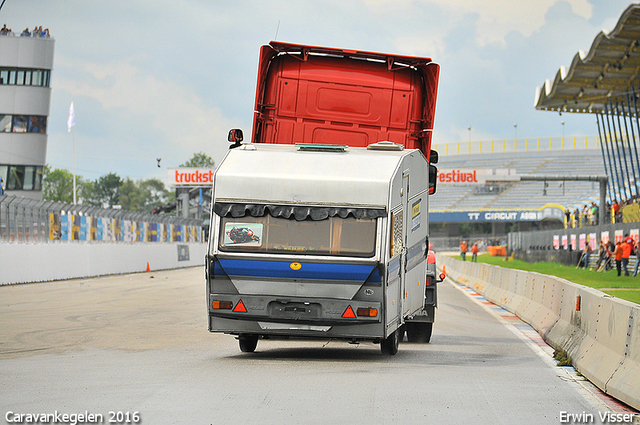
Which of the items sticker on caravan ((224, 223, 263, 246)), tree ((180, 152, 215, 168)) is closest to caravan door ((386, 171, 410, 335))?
sticker on caravan ((224, 223, 263, 246))

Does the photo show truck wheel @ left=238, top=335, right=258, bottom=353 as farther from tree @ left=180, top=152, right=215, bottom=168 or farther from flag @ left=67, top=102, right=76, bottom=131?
tree @ left=180, top=152, right=215, bottom=168

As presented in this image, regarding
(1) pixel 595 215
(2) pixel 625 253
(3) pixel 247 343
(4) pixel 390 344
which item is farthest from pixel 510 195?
(3) pixel 247 343

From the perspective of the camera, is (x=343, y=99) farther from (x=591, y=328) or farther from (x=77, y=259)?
(x=77, y=259)

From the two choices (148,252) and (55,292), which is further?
(148,252)

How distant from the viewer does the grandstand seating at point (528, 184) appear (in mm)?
98500

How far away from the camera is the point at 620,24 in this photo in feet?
119

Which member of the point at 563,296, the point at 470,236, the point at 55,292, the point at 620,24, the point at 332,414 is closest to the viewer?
the point at 332,414

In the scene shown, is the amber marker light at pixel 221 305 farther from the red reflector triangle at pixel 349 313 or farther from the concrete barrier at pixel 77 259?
the concrete barrier at pixel 77 259

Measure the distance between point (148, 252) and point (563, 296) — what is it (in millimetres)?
33071

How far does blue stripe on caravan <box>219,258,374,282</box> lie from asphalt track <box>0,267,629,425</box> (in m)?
1.10

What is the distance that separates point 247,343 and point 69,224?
78.6 feet

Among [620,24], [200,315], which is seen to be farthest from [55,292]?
[620,24]

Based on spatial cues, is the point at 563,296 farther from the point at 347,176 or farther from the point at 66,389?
the point at 66,389

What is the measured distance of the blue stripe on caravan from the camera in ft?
34.8
